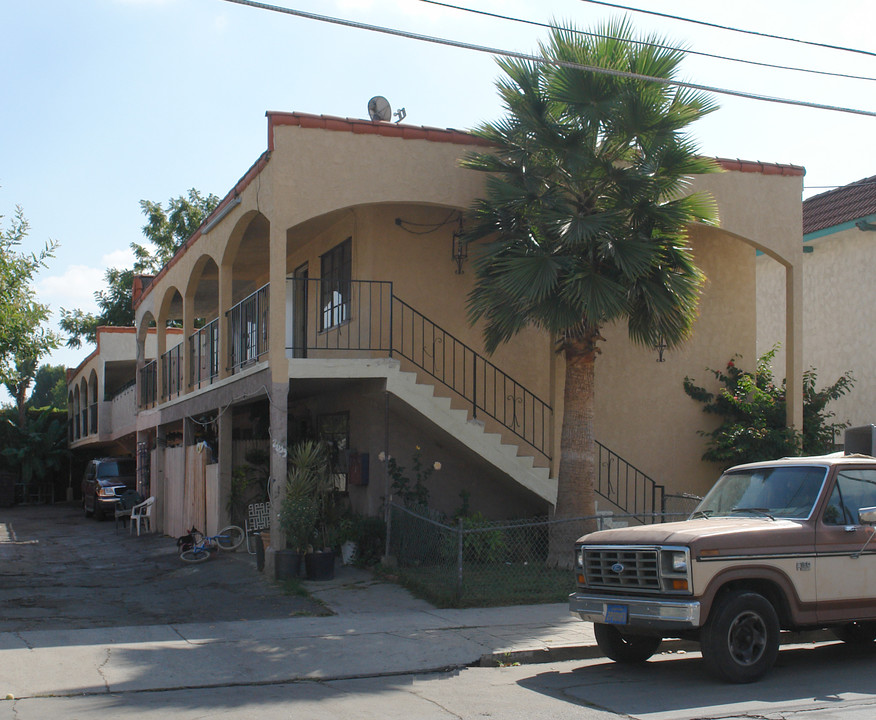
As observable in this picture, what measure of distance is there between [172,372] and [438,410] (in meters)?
10.6

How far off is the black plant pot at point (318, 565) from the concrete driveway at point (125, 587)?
530mm

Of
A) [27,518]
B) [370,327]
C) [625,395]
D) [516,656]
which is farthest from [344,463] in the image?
[27,518]

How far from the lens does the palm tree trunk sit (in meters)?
13.6

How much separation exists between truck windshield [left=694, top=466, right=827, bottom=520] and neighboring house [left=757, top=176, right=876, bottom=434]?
11409 millimetres

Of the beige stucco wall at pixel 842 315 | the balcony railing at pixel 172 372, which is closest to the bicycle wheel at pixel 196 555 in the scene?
the balcony railing at pixel 172 372

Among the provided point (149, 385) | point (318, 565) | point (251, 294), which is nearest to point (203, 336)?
point (251, 294)

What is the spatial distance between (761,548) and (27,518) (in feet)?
89.8

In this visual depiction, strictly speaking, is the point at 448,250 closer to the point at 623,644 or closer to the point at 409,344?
the point at 409,344

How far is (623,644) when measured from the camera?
29.1 feet

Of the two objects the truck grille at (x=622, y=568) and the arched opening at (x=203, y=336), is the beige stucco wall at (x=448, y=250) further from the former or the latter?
the truck grille at (x=622, y=568)

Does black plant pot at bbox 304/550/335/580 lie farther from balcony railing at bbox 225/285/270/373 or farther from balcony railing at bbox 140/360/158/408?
balcony railing at bbox 140/360/158/408

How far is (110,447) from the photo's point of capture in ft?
131

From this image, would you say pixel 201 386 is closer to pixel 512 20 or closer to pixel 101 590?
pixel 101 590

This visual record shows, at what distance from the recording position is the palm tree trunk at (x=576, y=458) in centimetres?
1359
